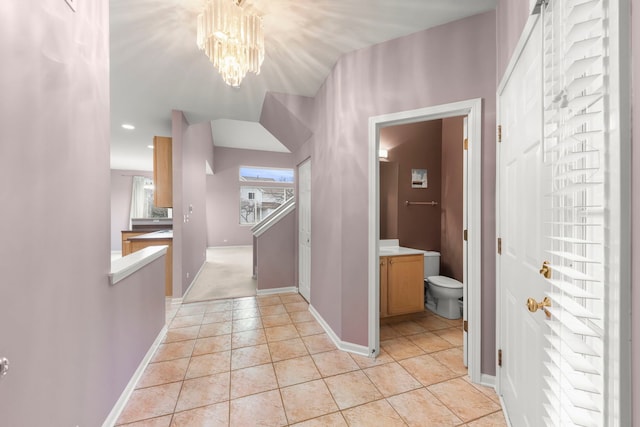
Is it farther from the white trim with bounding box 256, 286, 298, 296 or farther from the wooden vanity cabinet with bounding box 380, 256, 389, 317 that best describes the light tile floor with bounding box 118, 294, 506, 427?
the white trim with bounding box 256, 286, 298, 296

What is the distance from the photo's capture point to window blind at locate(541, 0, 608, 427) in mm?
609

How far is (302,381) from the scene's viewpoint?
71.9 inches

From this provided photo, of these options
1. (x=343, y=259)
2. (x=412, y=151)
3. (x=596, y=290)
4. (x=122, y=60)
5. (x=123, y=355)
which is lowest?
(x=123, y=355)

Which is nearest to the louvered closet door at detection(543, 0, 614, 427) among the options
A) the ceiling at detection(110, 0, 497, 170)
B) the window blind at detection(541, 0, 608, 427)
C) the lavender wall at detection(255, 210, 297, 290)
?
the window blind at detection(541, 0, 608, 427)

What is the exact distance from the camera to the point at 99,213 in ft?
4.41

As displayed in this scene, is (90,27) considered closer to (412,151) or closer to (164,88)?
(164,88)

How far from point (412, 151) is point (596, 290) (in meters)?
2.95

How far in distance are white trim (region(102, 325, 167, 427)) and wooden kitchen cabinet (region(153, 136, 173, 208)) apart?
2.31 meters

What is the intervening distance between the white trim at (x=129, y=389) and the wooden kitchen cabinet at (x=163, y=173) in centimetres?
231

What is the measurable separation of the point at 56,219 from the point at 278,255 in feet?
9.82

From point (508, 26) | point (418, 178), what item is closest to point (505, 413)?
point (508, 26)

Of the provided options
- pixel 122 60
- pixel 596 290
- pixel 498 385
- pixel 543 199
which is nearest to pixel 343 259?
pixel 498 385

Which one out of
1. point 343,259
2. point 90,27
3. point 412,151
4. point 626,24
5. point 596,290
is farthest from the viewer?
point 412,151

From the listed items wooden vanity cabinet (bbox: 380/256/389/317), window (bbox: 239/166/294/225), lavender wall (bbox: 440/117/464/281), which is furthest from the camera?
window (bbox: 239/166/294/225)
